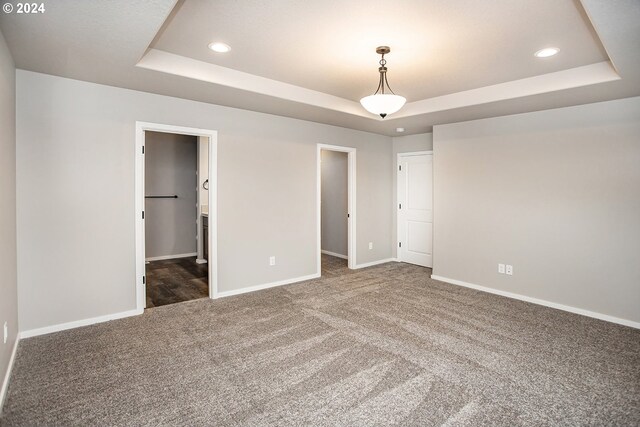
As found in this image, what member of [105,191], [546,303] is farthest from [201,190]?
[546,303]

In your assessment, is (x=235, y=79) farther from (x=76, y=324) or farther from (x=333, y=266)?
(x=333, y=266)

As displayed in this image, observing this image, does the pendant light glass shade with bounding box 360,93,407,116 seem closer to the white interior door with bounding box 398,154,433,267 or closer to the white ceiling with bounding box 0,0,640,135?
the white ceiling with bounding box 0,0,640,135

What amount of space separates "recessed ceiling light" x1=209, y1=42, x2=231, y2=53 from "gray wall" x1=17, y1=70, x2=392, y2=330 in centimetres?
118

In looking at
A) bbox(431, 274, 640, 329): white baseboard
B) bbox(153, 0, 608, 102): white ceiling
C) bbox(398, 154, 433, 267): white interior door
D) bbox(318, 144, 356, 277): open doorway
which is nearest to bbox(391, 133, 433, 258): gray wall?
bbox(398, 154, 433, 267): white interior door

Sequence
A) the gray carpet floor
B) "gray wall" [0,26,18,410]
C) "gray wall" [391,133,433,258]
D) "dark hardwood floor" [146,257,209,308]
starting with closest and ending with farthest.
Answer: the gray carpet floor → "gray wall" [0,26,18,410] → "dark hardwood floor" [146,257,209,308] → "gray wall" [391,133,433,258]

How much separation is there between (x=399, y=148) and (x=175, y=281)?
445cm

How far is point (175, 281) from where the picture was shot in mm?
5113

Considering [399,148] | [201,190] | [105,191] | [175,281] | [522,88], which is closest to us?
[105,191]

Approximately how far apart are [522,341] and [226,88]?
375 centimetres

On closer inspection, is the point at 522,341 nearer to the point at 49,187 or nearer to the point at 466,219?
the point at 466,219

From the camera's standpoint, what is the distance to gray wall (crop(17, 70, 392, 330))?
3.13 m

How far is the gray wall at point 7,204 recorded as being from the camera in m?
2.38

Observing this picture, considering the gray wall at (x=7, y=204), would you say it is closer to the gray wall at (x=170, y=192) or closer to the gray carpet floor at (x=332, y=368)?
the gray carpet floor at (x=332, y=368)

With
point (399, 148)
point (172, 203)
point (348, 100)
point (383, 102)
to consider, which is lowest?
point (172, 203)
